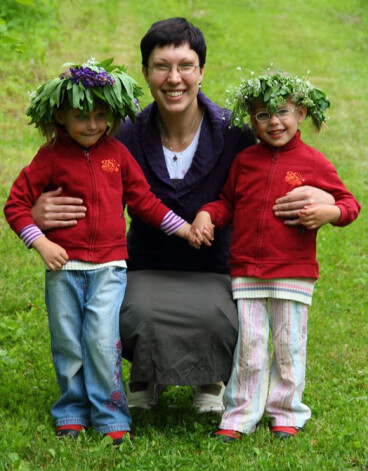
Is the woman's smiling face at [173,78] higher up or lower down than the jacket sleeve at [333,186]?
higher up

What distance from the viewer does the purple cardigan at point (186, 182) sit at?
14.4 feet

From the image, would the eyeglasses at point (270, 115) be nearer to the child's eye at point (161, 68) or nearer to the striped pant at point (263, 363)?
the child's eye at point (161, 68)

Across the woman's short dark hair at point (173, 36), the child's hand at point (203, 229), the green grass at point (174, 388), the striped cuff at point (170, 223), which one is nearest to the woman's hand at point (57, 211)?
the striped cuff at point (170, 223)

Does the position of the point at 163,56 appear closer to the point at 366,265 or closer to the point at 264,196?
the point at 264,196

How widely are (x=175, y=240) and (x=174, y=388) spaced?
3.29 ft

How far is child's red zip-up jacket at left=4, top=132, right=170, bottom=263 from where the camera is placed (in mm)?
3877

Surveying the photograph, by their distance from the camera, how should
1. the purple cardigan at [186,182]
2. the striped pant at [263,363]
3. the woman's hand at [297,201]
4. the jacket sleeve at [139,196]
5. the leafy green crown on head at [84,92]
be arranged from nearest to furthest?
1. the leafy green crown on head at [84,92]
2. the woman's hand at [297,201]
3. the striped pant at [263,363]
4. the jacket sleeve at [139,196]
5. the purple cardigan at [186,182]

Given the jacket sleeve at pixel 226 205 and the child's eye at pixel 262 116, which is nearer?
the child's eye at pixel 262 116

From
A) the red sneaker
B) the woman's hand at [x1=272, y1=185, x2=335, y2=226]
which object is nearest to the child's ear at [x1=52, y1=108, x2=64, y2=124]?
the woman's hand at [x1=272, y1=185, x2=335, y2=226]

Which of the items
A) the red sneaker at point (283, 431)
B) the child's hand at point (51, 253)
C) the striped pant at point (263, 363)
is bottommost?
the red sneaker at point (283, 431)

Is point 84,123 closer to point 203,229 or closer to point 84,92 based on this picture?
point 84,92

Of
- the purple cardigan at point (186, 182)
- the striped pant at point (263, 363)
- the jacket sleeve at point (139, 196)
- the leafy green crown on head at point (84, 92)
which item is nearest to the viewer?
the leafy green crown on head at point (84, 92)

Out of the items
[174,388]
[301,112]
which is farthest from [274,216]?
[174,388]

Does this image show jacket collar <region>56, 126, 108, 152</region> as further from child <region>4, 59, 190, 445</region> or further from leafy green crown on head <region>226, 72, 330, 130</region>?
leafy green crown on head <region>226, 72, 330, 130</region>
